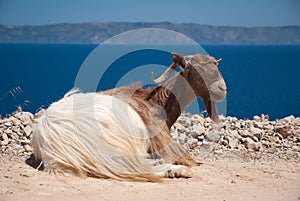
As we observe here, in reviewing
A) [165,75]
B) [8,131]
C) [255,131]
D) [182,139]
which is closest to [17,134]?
[8,131]

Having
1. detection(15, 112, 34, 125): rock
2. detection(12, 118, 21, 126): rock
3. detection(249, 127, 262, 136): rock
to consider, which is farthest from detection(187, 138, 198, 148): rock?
detection(12, 118, 21, 126): rock

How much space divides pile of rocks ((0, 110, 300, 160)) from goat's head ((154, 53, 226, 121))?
1.47 m

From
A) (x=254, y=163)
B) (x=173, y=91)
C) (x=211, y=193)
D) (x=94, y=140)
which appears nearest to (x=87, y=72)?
(x=173, y=91)

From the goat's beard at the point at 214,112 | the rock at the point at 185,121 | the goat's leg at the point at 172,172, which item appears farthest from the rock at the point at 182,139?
the goat's leg at the point at 172,172

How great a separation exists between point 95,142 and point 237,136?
374cm

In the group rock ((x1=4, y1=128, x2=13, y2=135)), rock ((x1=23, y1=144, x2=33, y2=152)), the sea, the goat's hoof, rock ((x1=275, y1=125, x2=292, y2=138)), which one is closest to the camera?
the goat's hoof

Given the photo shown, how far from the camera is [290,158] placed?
30.5 feet

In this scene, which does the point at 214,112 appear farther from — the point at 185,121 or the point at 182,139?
the point at 185,121

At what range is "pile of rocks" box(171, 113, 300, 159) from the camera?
9.84m

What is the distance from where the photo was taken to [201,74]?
27.5ft

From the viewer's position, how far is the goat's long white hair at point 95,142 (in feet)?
24.3

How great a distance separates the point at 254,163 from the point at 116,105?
2.69 m

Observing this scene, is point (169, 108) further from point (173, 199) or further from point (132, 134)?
point (173, 199)

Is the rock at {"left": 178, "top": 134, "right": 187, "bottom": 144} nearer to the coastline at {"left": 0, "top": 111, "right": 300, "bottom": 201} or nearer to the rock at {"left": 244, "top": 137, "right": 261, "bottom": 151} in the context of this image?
the coastline at {"left": 0, "top": 111, "right": 300, "bottom": 201}
